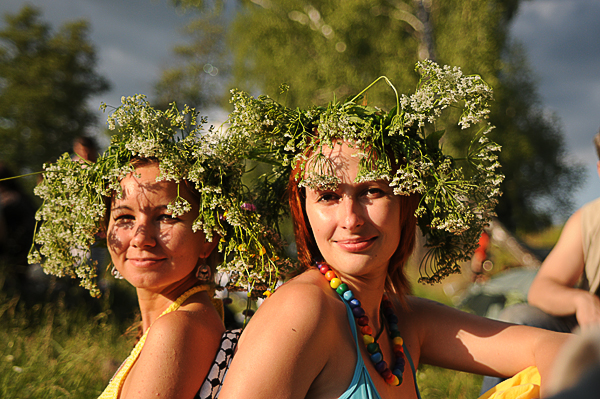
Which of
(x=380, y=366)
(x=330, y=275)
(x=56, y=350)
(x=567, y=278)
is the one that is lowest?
(x=56, y=350)

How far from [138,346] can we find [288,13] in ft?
42.5

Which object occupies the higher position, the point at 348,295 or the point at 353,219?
the point at 353,219

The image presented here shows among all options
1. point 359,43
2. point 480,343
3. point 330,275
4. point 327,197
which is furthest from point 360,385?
point 359,43

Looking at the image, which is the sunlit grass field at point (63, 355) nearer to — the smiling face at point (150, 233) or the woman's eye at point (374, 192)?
the smiling face at point (150, 233)

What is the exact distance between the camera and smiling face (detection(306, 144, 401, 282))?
5.65 ft

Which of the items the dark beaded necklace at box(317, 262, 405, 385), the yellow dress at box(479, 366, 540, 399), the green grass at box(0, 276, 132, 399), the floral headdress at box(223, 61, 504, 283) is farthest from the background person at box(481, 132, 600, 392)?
the green grass at box(0, 276, 132, 399)

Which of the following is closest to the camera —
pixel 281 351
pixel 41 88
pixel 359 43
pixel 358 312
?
pixel 281 351

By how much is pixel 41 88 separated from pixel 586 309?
1034 inches

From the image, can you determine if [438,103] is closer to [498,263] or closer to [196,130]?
[196,130]

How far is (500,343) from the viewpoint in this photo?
6.73 ft

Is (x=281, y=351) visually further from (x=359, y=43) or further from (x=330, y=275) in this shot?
(x=359, y=43)

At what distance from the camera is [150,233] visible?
197 cm

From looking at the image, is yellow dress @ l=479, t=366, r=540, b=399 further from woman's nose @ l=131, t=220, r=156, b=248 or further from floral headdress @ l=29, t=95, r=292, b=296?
woman's nose @ l=131, t=220, r=156, b=248

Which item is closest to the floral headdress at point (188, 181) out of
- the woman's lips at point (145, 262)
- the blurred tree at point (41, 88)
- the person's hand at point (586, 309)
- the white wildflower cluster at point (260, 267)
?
the white wildflower cluster at point (260, 267)
